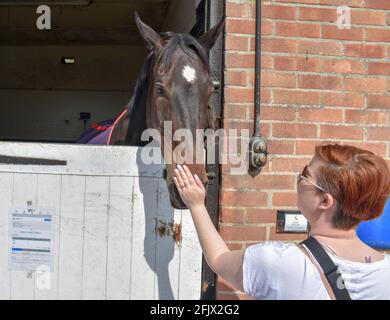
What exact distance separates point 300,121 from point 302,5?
718 millimetres

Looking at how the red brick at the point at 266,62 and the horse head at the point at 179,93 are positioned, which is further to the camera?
the red brick at the point at 266,62

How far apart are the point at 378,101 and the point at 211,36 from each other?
3.80ft

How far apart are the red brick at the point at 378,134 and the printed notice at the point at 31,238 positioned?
78.6 inches

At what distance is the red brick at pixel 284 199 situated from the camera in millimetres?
2654

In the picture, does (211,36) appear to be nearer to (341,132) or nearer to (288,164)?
(288,164)

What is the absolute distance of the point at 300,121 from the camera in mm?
2693

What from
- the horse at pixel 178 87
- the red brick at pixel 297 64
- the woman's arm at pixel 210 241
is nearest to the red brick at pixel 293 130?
the red brick at pixel 297 64

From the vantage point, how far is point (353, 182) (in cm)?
142

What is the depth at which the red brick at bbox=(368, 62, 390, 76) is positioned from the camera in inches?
109

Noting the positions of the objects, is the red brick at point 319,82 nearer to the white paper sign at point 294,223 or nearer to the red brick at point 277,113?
the red brick at point 277,113

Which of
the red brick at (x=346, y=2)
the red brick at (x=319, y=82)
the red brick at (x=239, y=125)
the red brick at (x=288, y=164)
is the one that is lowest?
the red brick at (x=288, y=164)

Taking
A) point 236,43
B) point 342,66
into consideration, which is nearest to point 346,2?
point 342,66

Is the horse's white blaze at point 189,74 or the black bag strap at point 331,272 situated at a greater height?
the horse's white blaze at point 189,74
